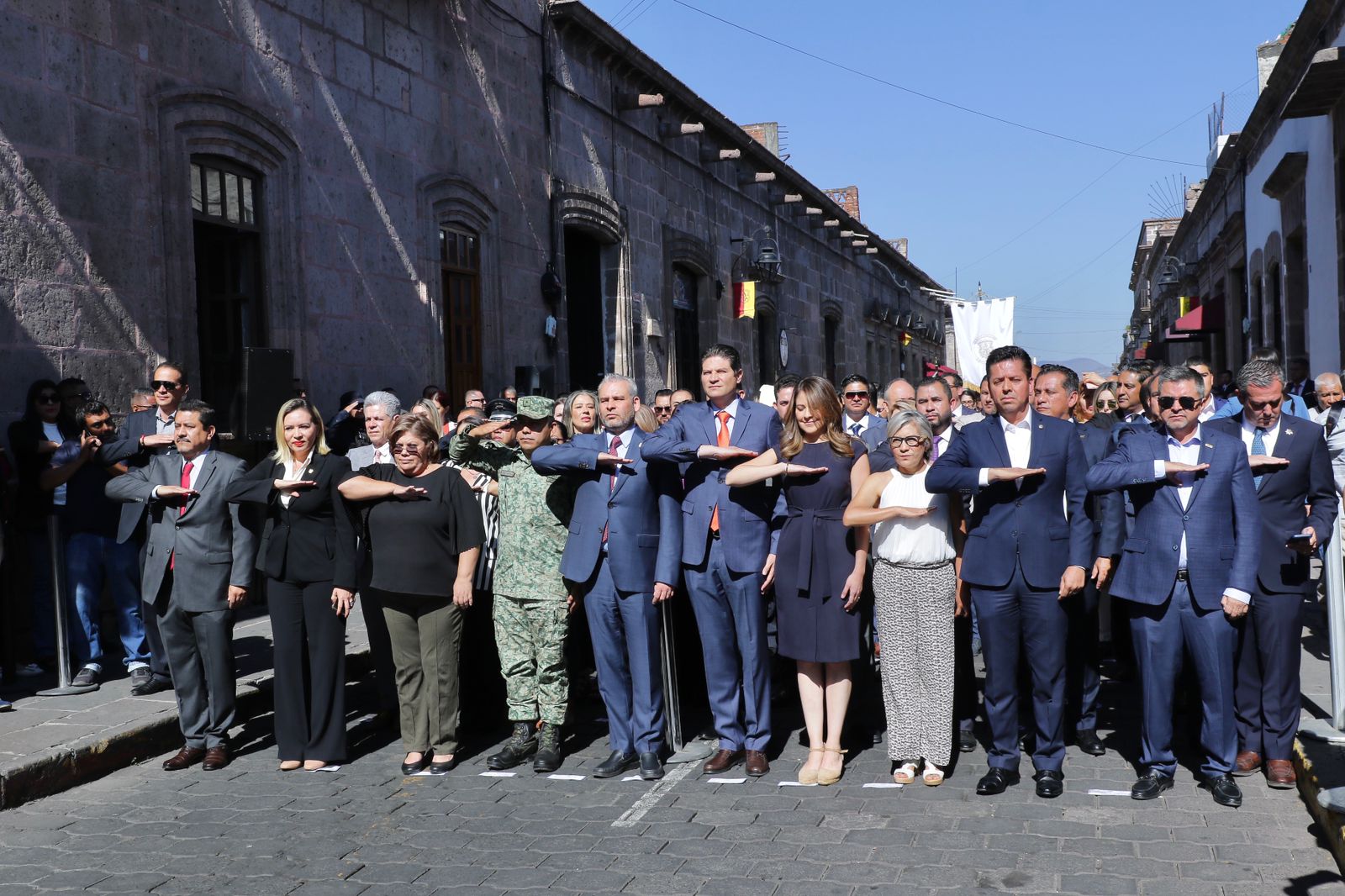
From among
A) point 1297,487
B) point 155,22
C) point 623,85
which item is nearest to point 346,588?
point 1297,487

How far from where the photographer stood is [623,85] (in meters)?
17.1

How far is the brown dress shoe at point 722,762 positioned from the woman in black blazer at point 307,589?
1.88m

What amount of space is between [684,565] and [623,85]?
1244cm

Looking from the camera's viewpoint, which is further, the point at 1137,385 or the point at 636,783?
the point at 1137,385

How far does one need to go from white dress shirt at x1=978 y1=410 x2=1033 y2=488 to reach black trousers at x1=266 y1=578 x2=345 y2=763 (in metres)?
3.36

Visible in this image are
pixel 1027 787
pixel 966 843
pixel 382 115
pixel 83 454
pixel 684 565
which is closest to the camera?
pixel 966 843

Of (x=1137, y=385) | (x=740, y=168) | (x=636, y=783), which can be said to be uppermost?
(x=740, y=168)

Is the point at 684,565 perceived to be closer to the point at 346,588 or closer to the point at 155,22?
the point at 346,588

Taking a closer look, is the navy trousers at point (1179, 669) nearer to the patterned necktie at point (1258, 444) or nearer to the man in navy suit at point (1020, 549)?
the man in navy suit at point (1020, 549)

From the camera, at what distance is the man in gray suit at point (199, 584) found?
20.6 feet

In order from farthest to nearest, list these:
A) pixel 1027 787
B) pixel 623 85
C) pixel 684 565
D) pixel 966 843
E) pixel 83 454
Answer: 1. pixel 623 85
2. pixel 83 454
3. pixel 684 565
4. pixel 1027 787
5. pixel 966 843

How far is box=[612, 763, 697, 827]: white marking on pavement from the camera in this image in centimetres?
514

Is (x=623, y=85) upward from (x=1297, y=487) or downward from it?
upward

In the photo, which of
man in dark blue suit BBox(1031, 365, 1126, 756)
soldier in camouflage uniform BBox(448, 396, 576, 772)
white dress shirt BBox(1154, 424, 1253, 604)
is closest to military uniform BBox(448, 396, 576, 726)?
soldier in camouflage uniform BBox(448, 396, 576, 772)
